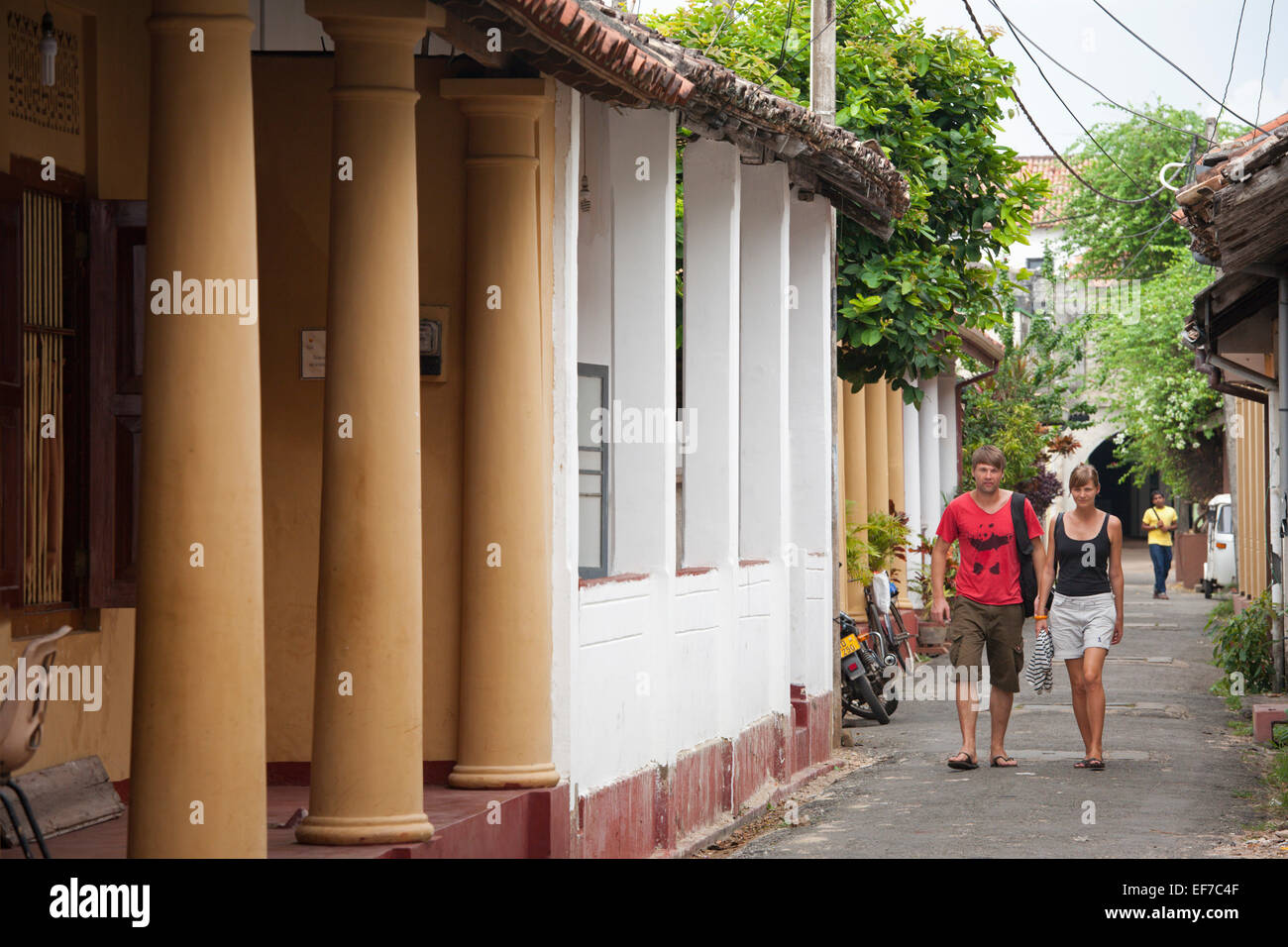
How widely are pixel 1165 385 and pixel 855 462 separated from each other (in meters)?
20.5

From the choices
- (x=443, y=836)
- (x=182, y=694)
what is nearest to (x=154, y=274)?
(x=182, y=694)

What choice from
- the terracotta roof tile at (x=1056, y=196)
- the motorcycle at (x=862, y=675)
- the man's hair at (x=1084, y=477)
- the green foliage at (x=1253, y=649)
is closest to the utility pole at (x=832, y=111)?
the motorcycle at (x=862, y=675)

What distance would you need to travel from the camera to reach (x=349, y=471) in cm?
680

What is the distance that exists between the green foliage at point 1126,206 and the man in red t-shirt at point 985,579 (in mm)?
39287

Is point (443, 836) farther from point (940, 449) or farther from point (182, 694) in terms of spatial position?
point (940, 449)

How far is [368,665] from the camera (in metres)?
6.79

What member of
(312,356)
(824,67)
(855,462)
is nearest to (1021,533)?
(824,67)

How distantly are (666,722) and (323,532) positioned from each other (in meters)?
3.32

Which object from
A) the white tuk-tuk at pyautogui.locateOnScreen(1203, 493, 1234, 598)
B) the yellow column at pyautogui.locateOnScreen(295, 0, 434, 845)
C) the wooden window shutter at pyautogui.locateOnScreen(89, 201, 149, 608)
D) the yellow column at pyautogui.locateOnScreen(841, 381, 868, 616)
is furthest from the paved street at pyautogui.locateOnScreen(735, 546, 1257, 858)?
the white tuk-tuk at pyautogui.locateOnScreen(1203, 493, 1234, 598)

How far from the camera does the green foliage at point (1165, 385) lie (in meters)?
37.8

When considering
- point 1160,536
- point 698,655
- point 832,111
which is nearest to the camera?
point 698,655

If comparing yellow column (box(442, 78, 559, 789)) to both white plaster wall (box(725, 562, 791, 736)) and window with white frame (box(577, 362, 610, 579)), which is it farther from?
white plaster wall (box(725, 562, 791, 736))

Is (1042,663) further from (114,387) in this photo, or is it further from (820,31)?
(114,387)

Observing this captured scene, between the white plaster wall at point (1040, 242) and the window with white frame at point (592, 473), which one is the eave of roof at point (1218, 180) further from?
the white plaster wall at point (1040, 242)
